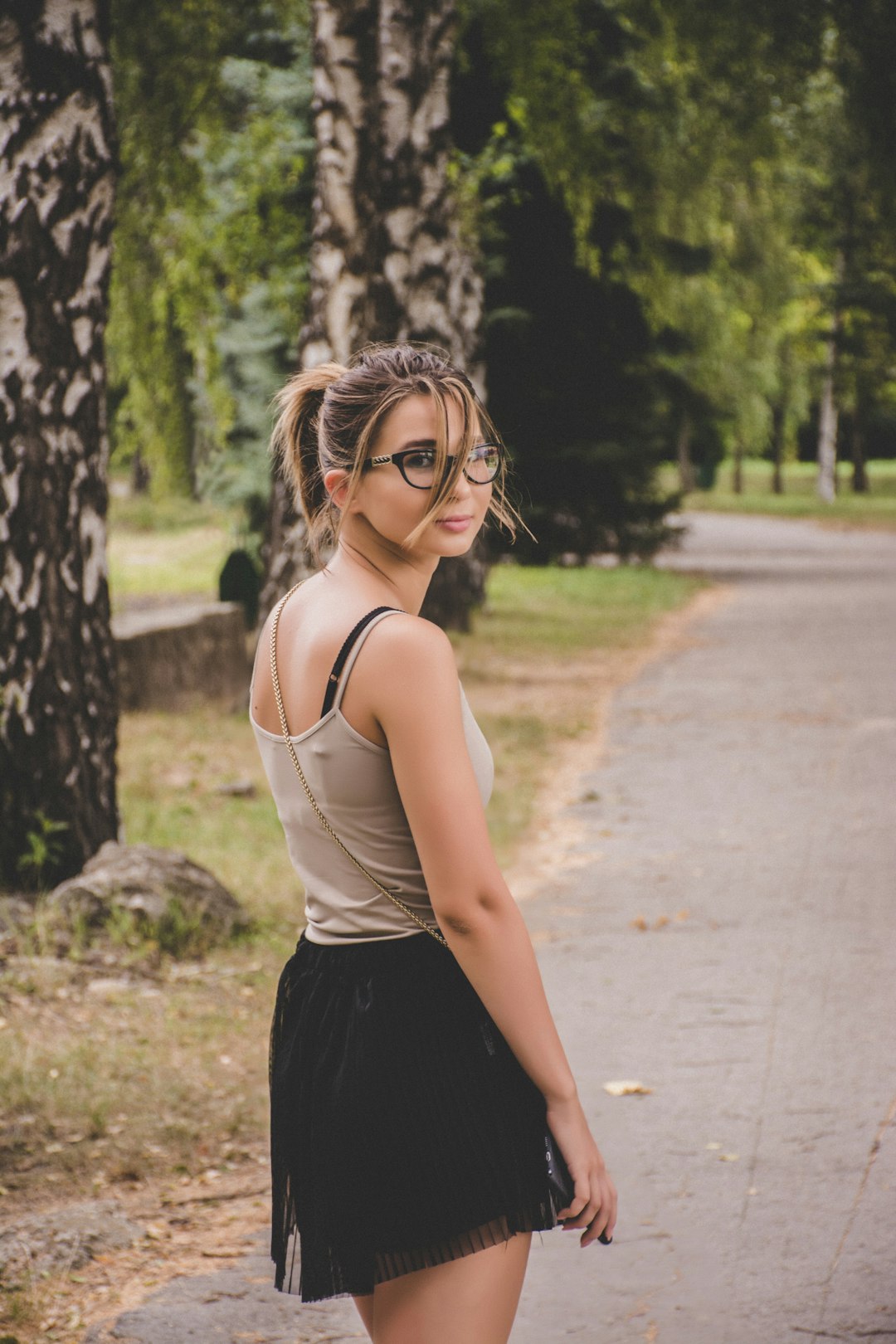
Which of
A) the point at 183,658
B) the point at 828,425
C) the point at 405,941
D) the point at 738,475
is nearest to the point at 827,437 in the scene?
the point at 828,425

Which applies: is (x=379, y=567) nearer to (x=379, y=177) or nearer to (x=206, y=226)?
(x=379, y=177)

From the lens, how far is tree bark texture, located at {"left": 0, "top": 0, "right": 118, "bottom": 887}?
5.67m

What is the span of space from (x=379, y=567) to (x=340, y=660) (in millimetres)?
219

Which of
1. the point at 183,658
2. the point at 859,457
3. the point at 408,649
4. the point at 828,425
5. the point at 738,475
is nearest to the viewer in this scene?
the point at 408,649

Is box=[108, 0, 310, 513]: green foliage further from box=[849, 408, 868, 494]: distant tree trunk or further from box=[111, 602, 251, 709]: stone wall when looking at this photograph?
box=[849, 408, 868, 494]: distant tree trunk

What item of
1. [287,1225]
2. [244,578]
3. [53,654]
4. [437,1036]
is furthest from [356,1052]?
[244,578]

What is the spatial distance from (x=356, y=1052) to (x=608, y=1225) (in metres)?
0.43

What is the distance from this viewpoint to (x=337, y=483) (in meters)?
2.10

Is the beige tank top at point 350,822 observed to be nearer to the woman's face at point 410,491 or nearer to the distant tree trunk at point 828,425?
the woman's face at point 410,491

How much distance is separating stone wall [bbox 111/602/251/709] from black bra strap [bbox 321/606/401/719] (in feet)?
30.6

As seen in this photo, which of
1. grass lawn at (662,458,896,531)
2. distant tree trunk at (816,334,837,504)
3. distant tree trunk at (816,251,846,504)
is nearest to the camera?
grass lawn at (662,458,896,531)

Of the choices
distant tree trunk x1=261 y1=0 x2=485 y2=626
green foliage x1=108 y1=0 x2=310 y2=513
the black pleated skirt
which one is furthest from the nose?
green foliage x1=108 y1=0 x2=310 y2=513

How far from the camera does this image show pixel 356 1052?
2.02 metres

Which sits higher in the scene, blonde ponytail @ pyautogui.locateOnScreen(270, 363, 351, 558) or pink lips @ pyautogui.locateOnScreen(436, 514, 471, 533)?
blonde ponytail @ pyautogui.locateOnScreen(270, 363, 351, 558)
